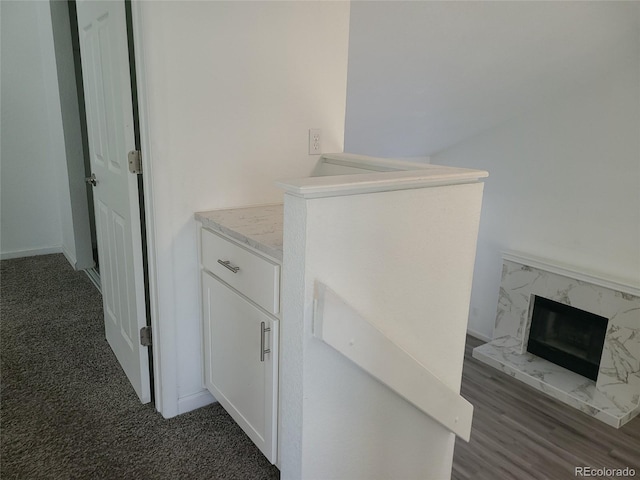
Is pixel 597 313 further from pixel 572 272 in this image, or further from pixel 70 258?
pixel 70 258

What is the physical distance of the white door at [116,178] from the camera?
5.88 feet

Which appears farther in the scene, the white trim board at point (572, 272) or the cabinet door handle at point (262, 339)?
the white trim board at point (572, 272)

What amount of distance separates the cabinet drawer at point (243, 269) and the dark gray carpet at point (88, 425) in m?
0.68

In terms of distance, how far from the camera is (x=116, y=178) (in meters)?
2.01

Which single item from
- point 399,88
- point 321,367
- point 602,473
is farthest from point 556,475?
point 399,88

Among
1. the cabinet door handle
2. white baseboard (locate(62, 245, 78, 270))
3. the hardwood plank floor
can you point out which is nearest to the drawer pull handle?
the cabinet door handle

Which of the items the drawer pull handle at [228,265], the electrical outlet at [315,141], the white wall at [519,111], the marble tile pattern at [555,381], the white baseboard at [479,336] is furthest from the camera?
the white baseboard at [479,336]

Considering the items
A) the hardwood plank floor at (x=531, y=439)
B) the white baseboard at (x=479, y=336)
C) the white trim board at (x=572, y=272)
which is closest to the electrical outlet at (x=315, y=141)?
the hardwood plank floor at (x=531, y=439)

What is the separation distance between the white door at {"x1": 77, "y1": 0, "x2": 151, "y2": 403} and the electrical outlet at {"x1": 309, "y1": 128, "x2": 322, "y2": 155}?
0.77 m

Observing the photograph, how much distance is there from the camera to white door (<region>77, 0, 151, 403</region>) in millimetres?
1791

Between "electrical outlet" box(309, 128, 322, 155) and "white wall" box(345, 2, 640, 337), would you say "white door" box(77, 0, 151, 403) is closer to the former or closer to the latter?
"electrical outlet" box(309, 128, 322, 155)

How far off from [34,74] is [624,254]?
4.88m

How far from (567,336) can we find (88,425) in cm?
399

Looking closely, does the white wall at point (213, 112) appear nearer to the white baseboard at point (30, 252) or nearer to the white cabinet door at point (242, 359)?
the white cabinet door at point (242, 359)
